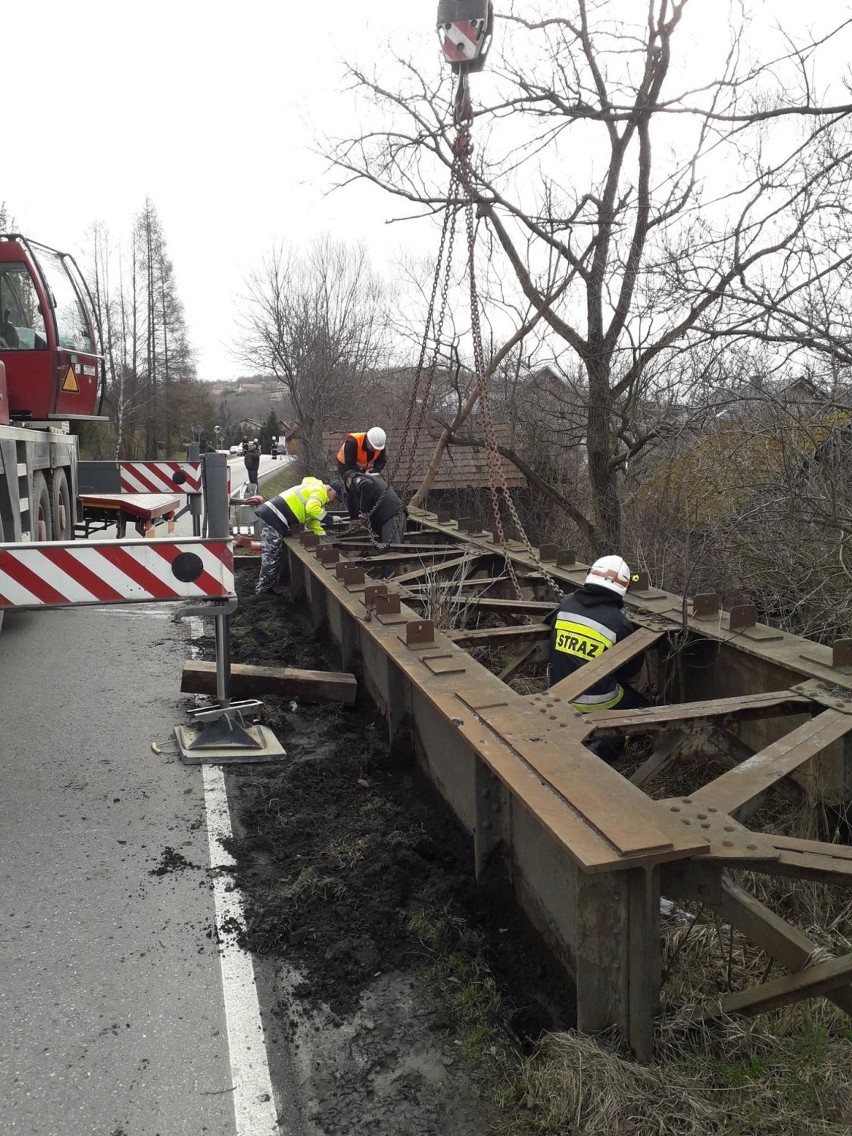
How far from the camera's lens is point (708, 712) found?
158 inches

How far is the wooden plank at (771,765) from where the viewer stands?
3213 millimetres

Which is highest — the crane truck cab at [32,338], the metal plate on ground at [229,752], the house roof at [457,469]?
the crane truck cab at [32,338]

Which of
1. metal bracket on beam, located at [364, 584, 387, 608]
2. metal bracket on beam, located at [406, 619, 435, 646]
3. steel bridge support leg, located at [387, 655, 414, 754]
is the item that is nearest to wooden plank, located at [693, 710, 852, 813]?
metal bracket on beam, located at [406, 619, 435, 646]

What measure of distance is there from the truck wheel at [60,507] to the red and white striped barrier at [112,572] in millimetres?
4809

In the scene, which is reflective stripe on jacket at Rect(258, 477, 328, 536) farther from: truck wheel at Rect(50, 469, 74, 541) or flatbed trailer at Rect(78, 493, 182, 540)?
truck wheel at Rect(50, 469, 74, 541)

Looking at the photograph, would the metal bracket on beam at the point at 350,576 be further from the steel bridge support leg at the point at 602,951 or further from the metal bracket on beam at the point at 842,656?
the steel bridge support leg at the point at 602,951

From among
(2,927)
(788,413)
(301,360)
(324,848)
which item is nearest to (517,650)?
(324,848)

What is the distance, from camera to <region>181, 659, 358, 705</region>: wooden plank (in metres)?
6.47

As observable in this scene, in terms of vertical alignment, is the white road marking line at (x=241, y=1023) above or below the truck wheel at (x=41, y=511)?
below

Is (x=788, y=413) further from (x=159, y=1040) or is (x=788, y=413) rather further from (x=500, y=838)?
(x=159, y=1040)

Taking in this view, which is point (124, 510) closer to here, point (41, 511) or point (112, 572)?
point (41, 511)

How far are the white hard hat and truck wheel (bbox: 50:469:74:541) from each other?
6249 millimetres

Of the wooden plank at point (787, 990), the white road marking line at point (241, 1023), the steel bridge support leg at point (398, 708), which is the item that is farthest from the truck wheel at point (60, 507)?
the wooden plank at point (787, 990)

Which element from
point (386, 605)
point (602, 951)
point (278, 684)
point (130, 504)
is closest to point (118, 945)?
point (602, 951)
